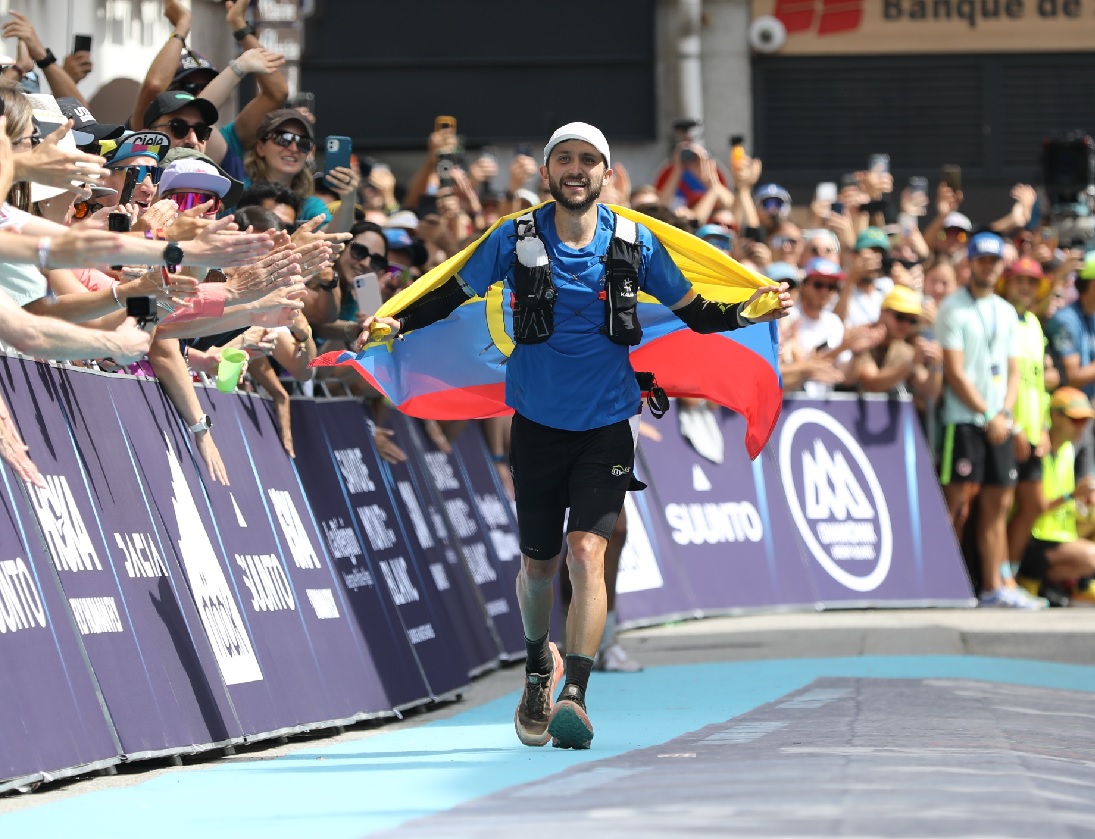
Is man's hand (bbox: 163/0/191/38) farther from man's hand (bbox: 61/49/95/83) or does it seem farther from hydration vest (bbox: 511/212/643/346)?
hydration vest (bbox: 511/212/643/346)

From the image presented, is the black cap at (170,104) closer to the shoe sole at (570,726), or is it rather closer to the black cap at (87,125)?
the black cap at (87,125)

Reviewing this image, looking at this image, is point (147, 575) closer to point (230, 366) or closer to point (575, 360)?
point (230, 366)

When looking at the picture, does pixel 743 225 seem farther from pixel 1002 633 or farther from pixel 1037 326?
pixel 1002 633

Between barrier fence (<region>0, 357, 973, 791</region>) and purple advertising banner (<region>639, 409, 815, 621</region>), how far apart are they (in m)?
0.02

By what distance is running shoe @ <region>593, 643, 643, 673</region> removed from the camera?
1231 centimetres

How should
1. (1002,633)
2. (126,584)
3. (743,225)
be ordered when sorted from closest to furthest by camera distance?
(126,584) → (1002,633) → (743,225)

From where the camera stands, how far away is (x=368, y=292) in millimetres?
10531

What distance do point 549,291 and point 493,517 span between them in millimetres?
4705

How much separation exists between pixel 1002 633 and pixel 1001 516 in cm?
225

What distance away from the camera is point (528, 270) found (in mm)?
8648

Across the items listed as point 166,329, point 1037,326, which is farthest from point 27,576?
point 1037,326

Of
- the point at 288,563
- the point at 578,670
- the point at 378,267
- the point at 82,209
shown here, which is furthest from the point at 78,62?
the point at 578,670

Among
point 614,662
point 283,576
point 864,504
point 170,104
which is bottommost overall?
point 864,504

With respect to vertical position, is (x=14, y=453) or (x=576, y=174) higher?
(x=576, y=174)
